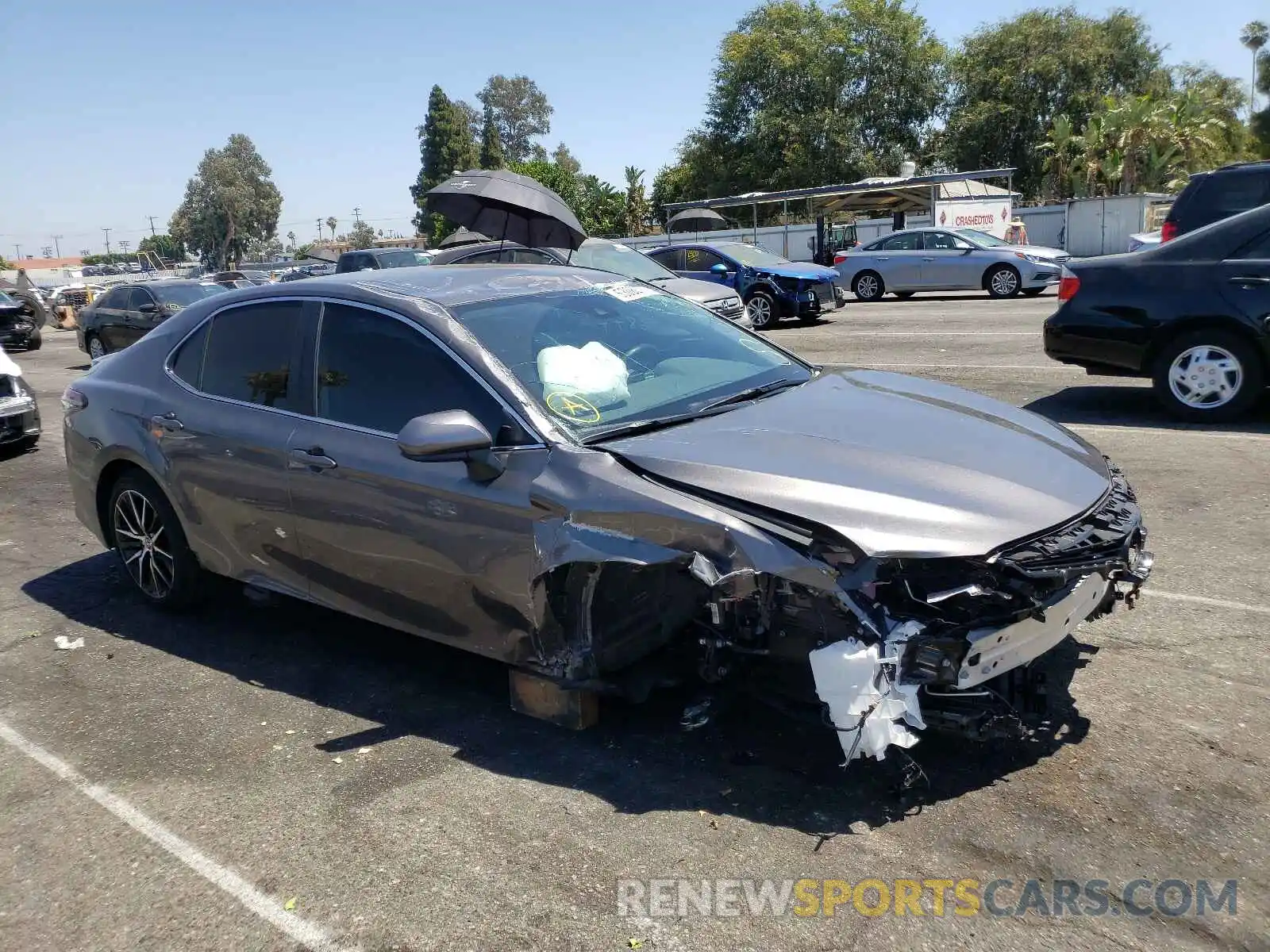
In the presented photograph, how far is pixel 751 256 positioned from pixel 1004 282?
5.08 metres

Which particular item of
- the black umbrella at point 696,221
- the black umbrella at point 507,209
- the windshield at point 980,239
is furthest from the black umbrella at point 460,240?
the black umbrella at point 507,209

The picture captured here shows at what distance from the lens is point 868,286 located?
22.1 meters

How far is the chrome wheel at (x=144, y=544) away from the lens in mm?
5227

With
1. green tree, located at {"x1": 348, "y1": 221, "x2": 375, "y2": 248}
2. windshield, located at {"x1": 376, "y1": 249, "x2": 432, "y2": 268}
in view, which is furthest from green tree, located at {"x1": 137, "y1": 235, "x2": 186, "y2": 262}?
windshield, located at {"x1": 376, "y1": 249, "x2": 432, "y2": 268}

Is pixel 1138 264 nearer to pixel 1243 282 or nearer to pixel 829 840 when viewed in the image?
pixel 1243 282

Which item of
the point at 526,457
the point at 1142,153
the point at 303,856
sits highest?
the point at 1142,153

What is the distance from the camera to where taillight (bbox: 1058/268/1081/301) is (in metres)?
8.31

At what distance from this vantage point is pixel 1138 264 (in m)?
8.05

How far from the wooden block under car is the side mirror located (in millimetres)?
793

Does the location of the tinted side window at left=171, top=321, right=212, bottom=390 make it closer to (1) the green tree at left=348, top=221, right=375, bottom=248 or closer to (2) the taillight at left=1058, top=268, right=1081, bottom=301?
(2) the taillight at left=1058, top=268, right=1081, bottom=301

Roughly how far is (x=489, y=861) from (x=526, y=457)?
1.32 meters

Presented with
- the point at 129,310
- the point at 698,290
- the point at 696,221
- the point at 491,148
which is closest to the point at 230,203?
the point at 491,148

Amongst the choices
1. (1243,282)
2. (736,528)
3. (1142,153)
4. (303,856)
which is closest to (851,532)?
(736,528)

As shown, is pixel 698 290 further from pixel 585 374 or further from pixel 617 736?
pixel 617 736
